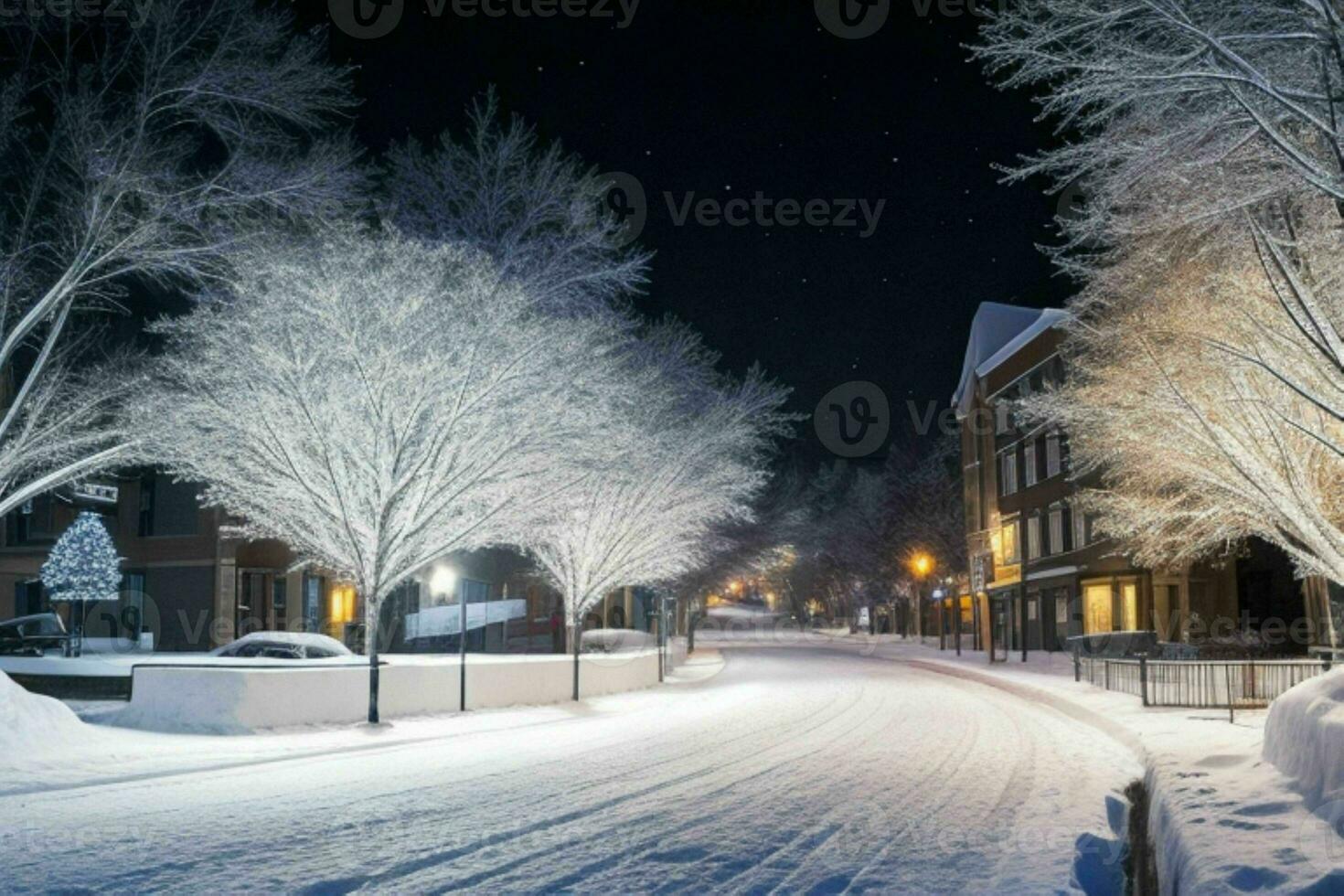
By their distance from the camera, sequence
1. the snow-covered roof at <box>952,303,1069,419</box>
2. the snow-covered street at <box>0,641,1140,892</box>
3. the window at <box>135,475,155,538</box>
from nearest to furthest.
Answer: the snow-covered street at <box>0,641,1140,892</box> < the window at <box>135,475,155,538</box> < the snow-covered roof at <box>952,303,1069,419</box>

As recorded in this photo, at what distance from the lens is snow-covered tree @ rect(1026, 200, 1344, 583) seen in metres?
14.9

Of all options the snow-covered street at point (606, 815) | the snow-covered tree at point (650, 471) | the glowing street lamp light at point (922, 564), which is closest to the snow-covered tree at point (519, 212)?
the snow-covered tree at point (650, 471)

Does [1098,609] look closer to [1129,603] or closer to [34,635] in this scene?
[1129,603]

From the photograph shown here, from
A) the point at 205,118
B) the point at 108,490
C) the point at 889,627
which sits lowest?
the point at 889,627

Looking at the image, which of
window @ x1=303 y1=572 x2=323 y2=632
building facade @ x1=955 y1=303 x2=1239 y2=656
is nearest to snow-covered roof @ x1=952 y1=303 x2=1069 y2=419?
building facade @ x1=955 y1=303 x2=1239 y2=656

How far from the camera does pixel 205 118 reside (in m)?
18.9

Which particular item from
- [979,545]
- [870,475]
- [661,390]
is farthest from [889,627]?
[661,390]

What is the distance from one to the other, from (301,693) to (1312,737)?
13.3 metres

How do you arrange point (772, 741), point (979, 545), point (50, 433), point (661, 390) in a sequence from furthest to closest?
point (979, 545) < point (661, 390) < point (50, 433) < point (772, 741)

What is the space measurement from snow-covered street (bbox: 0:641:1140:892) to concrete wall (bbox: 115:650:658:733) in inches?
39.2

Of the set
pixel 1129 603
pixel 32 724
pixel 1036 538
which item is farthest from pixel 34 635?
pixel 1036 538

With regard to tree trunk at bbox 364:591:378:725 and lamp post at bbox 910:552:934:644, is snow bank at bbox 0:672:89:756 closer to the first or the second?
tree trunk at bbox 364:591:378:725

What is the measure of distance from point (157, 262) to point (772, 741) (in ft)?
37.6

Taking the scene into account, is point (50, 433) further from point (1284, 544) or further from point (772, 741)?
point (1284, 544)
